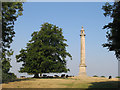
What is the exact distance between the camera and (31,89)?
66.4ft

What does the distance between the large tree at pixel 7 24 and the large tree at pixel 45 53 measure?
49.2 feet

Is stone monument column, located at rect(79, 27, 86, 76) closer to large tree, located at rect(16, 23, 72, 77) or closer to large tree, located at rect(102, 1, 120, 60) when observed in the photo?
large tree, located at rect(16, 23, 72, 77)

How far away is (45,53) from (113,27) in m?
22.6

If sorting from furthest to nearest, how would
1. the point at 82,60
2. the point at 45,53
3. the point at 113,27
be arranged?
the point at 82,60, the point at 45,53, the point at 113,27

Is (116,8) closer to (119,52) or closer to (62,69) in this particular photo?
(119,52)

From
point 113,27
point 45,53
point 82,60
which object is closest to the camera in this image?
point 113,27

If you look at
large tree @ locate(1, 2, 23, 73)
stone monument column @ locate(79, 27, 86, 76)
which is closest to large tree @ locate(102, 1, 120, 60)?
large tree @ locate(1, 2, 23, 73)

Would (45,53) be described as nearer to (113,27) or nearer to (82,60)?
(82,60)

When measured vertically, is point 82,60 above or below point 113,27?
below

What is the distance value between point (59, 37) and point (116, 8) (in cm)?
2335

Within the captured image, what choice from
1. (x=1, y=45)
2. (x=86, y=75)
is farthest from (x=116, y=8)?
(x=86, y=75)

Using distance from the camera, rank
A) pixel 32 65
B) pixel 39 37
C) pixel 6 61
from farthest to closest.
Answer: pixel 39 37, pixel 32 65, pixel 6 61

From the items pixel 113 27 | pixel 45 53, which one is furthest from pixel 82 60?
pixel 113 27

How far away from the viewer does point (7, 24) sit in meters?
26.0
